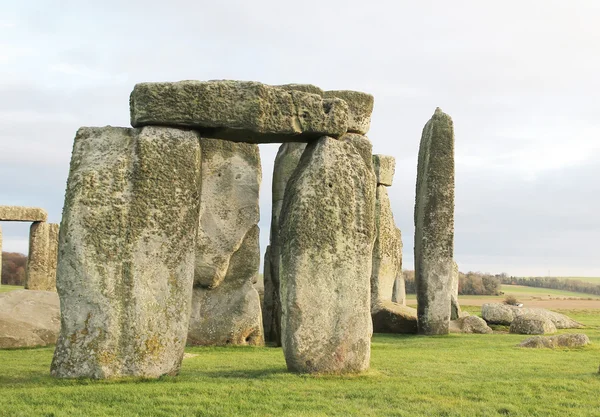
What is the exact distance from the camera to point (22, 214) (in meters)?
26.4

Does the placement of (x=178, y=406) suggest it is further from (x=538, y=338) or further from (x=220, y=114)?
(x=538, y=338)

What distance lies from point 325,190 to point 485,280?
3237 centimetres

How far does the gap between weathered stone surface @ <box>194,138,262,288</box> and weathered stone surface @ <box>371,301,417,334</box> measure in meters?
5.03

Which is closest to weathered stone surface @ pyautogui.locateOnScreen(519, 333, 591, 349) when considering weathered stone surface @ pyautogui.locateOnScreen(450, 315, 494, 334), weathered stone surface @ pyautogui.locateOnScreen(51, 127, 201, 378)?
weathered stone surface @ pyautogui.locateOnScreen(450, 315, 494, 334)

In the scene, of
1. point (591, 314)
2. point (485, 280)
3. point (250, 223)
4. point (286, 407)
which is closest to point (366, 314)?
point (286, 407)

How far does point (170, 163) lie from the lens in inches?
350

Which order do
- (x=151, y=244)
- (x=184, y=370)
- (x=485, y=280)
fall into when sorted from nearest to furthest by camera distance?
(x=151, y=244) → (x=184, y=370) → (x=485, y=280)

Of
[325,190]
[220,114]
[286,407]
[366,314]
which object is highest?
[220,114]

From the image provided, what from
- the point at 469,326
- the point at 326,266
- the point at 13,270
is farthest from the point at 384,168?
the point at 13,270

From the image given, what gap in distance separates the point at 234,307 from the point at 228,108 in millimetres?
5974

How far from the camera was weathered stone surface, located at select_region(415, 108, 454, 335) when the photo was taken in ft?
56.0

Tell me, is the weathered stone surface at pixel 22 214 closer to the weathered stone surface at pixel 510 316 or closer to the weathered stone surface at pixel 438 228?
the weathered stone surface at pixel 438 228

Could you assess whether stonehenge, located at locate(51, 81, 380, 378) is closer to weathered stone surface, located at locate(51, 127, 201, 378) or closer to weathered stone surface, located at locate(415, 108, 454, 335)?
weathered stone surface, located at locate(51, 127, 201, 378)

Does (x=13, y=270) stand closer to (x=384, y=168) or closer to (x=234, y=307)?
(x=384, y=168)
